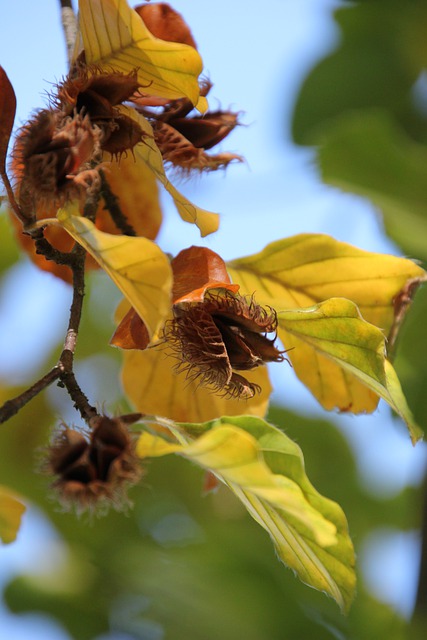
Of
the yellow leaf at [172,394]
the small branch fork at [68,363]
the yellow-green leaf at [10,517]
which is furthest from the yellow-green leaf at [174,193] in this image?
the yellow-green leaf at [10,517]

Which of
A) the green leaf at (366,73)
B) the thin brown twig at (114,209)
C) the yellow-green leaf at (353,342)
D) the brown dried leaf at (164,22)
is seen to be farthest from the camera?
the green leaf at (366,73)

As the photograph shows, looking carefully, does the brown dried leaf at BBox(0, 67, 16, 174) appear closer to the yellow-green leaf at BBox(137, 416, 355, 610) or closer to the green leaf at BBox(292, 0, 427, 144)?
the yellow-green leaf at BBox(137, 416, 355, 610)

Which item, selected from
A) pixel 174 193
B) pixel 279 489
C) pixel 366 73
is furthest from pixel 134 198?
pixel 366 73

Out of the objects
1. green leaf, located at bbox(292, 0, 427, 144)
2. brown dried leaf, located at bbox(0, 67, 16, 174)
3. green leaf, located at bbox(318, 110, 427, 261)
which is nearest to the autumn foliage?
brown dried leaf, located at bbox(0, 67, 16, 174)

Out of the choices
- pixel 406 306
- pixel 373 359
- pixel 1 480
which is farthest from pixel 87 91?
pixel 1 480

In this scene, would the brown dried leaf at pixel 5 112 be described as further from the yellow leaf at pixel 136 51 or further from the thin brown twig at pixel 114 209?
the thin brown twig at pixel 114 209

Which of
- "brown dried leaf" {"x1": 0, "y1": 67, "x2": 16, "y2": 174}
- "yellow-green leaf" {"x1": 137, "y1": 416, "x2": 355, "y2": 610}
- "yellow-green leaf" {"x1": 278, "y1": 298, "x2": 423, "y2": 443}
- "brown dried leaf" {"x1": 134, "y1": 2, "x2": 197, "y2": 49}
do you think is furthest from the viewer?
"brown dried leaf" {"x1": 134, "y1": 2, "x2": 197, "y2": 49}
